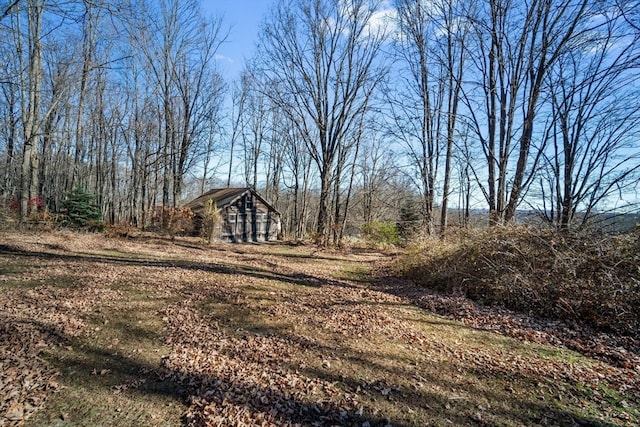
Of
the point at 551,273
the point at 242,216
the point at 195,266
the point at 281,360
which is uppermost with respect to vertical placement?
the point at 242,216

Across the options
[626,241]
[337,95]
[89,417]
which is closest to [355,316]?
[89,417]

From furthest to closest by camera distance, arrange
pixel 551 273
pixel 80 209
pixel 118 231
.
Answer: pixel 80 209 < pixel 118 231 < pixel 551 273

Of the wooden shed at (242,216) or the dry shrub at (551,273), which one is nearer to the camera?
the dry shrub at (551,273)

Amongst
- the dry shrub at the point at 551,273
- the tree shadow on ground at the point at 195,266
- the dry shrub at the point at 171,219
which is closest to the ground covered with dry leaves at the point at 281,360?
the dry shrub at the point at 551,273

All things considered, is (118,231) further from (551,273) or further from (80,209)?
(551,273)

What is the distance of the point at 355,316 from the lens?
18.6 ft

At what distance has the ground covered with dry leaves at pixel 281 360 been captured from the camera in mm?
2996

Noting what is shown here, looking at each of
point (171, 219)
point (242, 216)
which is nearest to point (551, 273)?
point (171, 219)

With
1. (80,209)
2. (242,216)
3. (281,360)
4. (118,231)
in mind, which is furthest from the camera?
(242,216)

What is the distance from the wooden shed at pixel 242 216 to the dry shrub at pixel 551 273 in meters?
17.5

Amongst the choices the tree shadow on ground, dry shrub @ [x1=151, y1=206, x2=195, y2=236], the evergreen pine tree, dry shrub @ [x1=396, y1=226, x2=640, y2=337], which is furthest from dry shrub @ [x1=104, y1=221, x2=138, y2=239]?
dry shrub @ [x1=396, y1=226, x2=640, y2=337]

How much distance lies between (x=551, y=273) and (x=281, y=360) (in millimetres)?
5956

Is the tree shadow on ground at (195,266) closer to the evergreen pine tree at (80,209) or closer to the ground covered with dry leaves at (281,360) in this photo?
the ground covered with dry leaves at (281,360)

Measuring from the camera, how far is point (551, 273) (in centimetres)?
621
